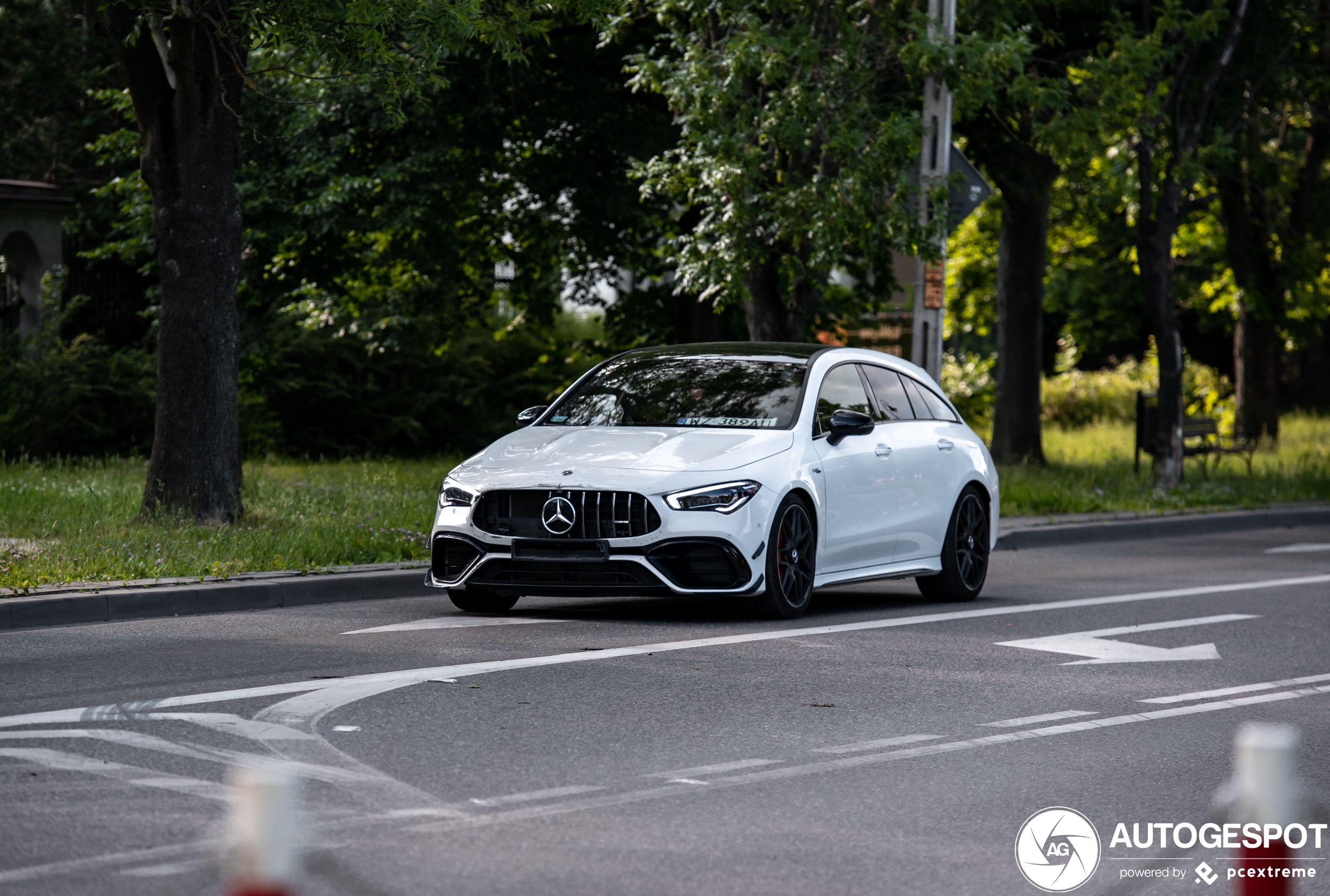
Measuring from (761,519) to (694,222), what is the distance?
13.8m

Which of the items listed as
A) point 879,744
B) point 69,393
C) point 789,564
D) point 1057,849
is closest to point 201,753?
point 879,744

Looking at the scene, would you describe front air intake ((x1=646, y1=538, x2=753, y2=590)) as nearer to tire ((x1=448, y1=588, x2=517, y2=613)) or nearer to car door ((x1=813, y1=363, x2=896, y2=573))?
car door ((x1=813, y1=363, x2=896, y2=573))

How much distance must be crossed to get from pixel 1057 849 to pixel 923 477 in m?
6.16

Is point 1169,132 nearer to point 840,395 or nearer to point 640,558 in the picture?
point 840,395

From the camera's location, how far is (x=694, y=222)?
23000 mm

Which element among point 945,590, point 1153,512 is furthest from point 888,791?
point 1153,512

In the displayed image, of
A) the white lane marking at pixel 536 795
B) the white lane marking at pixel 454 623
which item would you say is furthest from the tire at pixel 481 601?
the white lane marking at pixel 536 795

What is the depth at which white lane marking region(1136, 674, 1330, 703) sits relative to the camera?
25.8 feet

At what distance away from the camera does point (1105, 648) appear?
31.0 feet

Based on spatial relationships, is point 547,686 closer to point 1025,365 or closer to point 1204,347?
point 1025,365

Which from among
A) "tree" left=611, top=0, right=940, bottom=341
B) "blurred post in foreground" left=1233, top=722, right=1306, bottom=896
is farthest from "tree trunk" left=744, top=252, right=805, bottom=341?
"blurred post in foreground" left=1233, top=722, right=1306, bottom=896

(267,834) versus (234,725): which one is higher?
(267,834)

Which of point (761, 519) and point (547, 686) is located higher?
point (761, 519)

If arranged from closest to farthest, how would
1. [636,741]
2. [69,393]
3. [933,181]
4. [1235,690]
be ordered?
[636,741], [1235,690], [933,181], [69,393]
